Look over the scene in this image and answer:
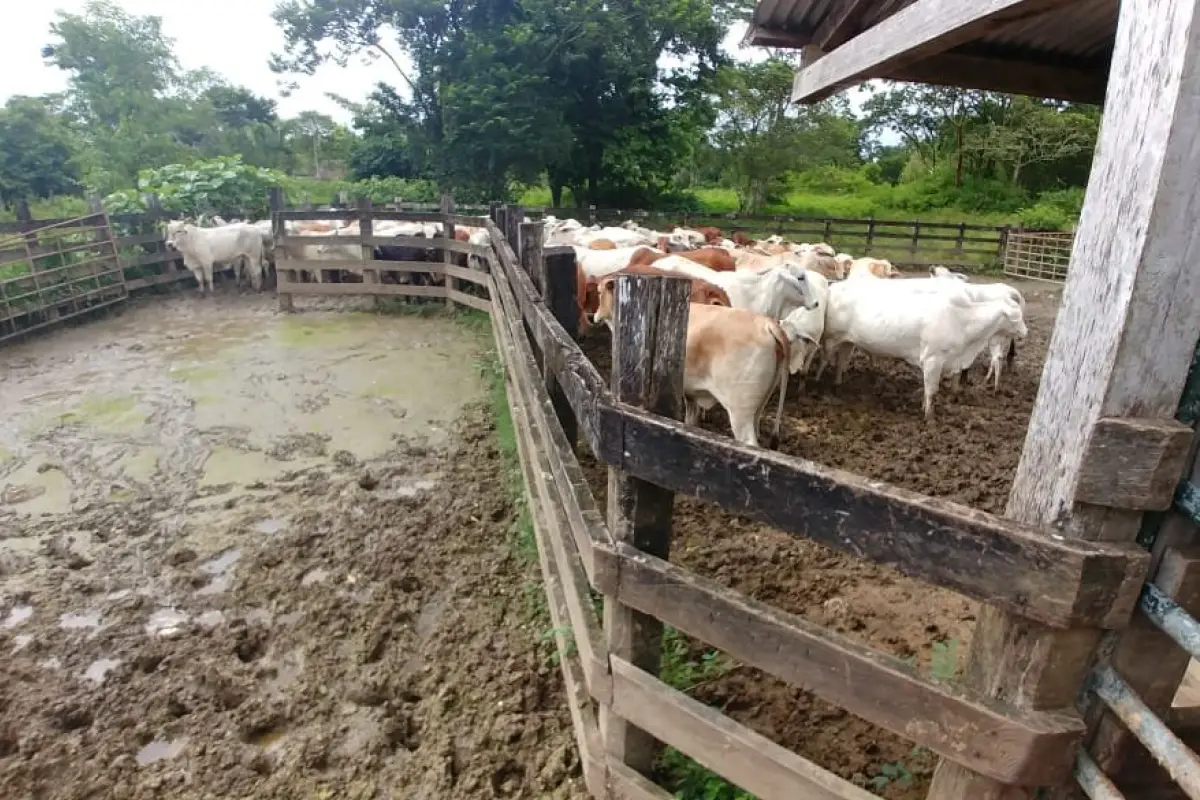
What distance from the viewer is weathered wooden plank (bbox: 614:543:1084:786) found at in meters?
1.18

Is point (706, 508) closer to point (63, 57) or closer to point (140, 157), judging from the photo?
point (140, 157)

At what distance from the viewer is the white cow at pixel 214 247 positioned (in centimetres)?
1161

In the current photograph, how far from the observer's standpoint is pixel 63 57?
3481cm

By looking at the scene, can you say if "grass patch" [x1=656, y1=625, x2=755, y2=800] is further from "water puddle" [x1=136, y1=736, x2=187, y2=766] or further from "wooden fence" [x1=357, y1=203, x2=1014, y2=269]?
"wooden fence" [x1=357, y1=203, x2=1014, y2=269]

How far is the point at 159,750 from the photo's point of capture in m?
2.47

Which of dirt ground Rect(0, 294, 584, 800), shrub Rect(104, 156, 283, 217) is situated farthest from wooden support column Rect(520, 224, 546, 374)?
shrub Rect(104, 156, 283, 217)

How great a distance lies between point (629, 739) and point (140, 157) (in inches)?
1489

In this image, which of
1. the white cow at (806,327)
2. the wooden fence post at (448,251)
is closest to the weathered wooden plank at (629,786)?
the white cow at (806,327)

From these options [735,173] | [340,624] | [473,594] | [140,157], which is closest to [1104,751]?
[473,594]

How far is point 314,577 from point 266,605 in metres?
0.28

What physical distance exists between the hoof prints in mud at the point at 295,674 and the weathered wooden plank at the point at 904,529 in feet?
4.72

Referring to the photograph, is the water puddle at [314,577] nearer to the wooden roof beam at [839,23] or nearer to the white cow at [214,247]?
the wooden roof beam at [839,23]

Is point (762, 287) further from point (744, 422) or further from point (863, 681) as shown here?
point (863, 681)

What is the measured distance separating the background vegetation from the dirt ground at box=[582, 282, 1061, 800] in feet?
49.6
